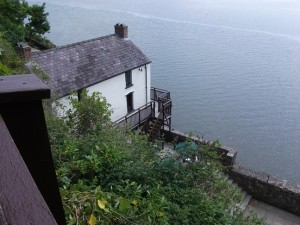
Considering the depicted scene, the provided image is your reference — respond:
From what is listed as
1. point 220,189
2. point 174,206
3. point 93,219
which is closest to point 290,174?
point 220,189

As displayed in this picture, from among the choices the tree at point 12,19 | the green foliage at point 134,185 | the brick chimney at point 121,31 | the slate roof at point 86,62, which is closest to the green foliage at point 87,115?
the green foliage at point 134,185

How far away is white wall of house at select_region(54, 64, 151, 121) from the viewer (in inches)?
675

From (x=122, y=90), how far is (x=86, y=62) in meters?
2.51

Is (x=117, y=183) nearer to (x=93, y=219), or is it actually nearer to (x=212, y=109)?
(x=93, y=219)

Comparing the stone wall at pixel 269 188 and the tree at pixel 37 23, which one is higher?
the tree at pixel 37 23

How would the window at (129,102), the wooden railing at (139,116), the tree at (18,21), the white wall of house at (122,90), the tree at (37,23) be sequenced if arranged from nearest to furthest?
1. the wooden railing at (139,116)
2. the white wall of house at (122,90)
3. the window at (129,102)
4. the tree at (18,21)
5. the tree at (37,23)

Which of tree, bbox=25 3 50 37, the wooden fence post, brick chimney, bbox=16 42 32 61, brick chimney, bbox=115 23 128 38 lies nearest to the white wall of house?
brick chimney, bbox=115 23 128 38

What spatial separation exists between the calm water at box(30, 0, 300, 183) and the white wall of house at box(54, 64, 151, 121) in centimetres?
500

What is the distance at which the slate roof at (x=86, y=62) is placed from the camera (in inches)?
609

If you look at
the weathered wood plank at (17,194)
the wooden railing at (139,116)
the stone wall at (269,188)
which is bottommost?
the stone wall at (269,188)

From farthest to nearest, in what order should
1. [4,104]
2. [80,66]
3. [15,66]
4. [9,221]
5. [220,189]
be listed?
[80,66] < [15,66] < [220,189] < [4,104] < [9,221]

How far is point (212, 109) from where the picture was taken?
1006 inches

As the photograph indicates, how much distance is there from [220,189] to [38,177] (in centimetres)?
680

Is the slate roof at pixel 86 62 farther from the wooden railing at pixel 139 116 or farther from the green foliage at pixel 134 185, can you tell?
the green foliage at pixel 134 185
